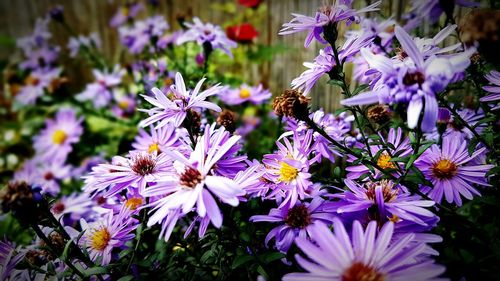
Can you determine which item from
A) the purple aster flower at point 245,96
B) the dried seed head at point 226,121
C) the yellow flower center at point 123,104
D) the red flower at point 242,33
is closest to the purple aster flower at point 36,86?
the yellow flower center at point 123,104

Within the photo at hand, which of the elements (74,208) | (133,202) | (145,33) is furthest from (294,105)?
(145,33)

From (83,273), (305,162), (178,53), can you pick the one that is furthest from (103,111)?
(305,162)

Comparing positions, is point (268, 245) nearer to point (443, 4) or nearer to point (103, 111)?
point (443, 4)

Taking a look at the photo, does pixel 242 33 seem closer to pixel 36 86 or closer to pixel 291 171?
pixel 291 171

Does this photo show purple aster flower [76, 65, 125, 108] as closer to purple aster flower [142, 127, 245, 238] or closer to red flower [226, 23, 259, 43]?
red flower [226, 23, 259, 43]

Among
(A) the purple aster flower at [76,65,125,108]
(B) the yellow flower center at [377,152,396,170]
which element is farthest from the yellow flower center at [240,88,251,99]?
(A) the purple aster flower at [76,65,125,108]

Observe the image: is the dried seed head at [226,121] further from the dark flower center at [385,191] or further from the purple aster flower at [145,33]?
the purple aster flower at [145,33]

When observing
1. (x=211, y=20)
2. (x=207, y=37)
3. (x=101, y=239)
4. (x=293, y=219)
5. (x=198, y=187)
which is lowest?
(x=101, y=239)
